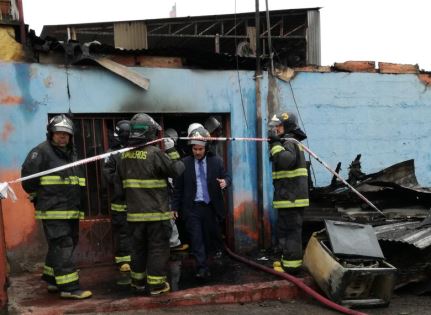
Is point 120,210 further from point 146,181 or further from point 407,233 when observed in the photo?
point 407,233

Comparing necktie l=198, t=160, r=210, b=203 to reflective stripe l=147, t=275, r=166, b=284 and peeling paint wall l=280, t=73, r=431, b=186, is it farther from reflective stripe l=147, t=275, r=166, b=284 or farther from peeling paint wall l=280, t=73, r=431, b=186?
peeling paint wall l=280, t=73, r=431, b=186

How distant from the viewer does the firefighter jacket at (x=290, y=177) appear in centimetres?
540

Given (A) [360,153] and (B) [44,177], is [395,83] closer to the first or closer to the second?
(A) [360,153]

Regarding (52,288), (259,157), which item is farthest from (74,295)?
(259,157)

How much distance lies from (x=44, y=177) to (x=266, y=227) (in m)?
3.59

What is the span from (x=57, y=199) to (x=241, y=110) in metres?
3.28

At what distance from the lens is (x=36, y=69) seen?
577 centimetres

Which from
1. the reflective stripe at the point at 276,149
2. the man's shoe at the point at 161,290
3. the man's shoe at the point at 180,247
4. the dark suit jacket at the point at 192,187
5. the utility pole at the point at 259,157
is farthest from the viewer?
the utility pole at the point at 259,157

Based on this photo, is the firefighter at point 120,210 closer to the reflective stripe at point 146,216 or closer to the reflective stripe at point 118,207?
the reflective stripe at point 118,207

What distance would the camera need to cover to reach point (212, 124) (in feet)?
22.2

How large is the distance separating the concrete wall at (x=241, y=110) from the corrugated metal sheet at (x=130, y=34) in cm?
755

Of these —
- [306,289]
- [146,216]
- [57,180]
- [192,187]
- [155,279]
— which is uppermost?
[57,180]

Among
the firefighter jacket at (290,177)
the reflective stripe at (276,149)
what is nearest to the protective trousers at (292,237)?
the firefighter jacket at (290,177)

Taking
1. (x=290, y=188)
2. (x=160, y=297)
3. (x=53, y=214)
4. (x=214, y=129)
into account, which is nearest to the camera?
(x=53, y=214)
